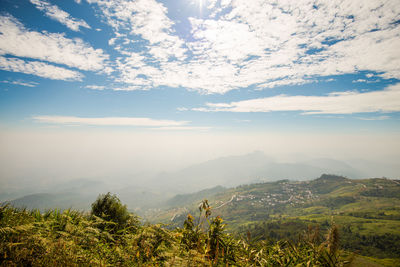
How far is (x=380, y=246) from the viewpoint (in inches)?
5413

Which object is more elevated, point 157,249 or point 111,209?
point 157,249

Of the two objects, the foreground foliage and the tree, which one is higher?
the foreground foliage

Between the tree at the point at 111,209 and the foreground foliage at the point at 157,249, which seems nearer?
the foreground foliage at the point at 157,249

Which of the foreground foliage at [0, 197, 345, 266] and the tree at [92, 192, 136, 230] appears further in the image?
the tree at [92, 192, 136, 230]

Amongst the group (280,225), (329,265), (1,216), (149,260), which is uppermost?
(1,216)

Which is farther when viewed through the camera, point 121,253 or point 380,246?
point 380,246

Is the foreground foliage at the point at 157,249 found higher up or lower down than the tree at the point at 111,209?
higher up

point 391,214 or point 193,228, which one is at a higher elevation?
point 193,228

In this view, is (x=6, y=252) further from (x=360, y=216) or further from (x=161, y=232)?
(x=360, y=216)

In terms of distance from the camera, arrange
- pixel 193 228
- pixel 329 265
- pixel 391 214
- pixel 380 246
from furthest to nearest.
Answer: pixel 391 214, pixel 380 246, pixel 193 228, pixel 329 265

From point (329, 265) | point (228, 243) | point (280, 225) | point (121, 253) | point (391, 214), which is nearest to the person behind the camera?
point (329, 265)

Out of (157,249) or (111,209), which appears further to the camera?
(111,209)

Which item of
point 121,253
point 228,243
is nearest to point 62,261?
point 121,253

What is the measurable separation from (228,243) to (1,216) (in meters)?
6.39
